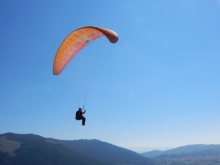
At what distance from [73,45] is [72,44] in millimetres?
205

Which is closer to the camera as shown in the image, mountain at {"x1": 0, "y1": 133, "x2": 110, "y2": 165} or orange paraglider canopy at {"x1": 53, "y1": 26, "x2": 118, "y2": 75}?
orange paraglider canopy at {"x1": 53, "y1": 26, "x2": 118, "y2": 75}

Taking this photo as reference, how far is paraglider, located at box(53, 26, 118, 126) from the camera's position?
18234mm

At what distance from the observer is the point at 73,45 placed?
64.4 ft

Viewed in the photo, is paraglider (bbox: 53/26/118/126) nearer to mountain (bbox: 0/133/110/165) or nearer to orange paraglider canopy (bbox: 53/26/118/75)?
orange paraglider canopy (bbox: 53/26/118/75)

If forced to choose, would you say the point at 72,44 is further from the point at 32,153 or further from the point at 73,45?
the point at 32,153

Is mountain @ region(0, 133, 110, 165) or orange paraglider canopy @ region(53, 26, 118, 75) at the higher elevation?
orange paraglider canopy @ region(53, 26, 118, 75)

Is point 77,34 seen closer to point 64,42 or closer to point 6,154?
point 64,42

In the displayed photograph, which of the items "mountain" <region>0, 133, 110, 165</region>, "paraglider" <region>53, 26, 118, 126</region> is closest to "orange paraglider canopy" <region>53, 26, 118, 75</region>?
"paraglider" <region>53, 26, 118, 126</region>

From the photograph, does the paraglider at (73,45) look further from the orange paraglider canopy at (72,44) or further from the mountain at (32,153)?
the mountain at (32,153)

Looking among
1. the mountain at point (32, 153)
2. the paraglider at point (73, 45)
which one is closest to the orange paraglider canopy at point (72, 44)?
the paraglider at point (73, 45)

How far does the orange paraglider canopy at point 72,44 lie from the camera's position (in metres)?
18.2

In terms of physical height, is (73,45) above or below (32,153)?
above

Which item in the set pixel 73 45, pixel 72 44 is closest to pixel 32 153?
pixel 73 45

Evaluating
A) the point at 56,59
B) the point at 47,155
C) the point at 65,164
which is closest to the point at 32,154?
the point at 47,155
